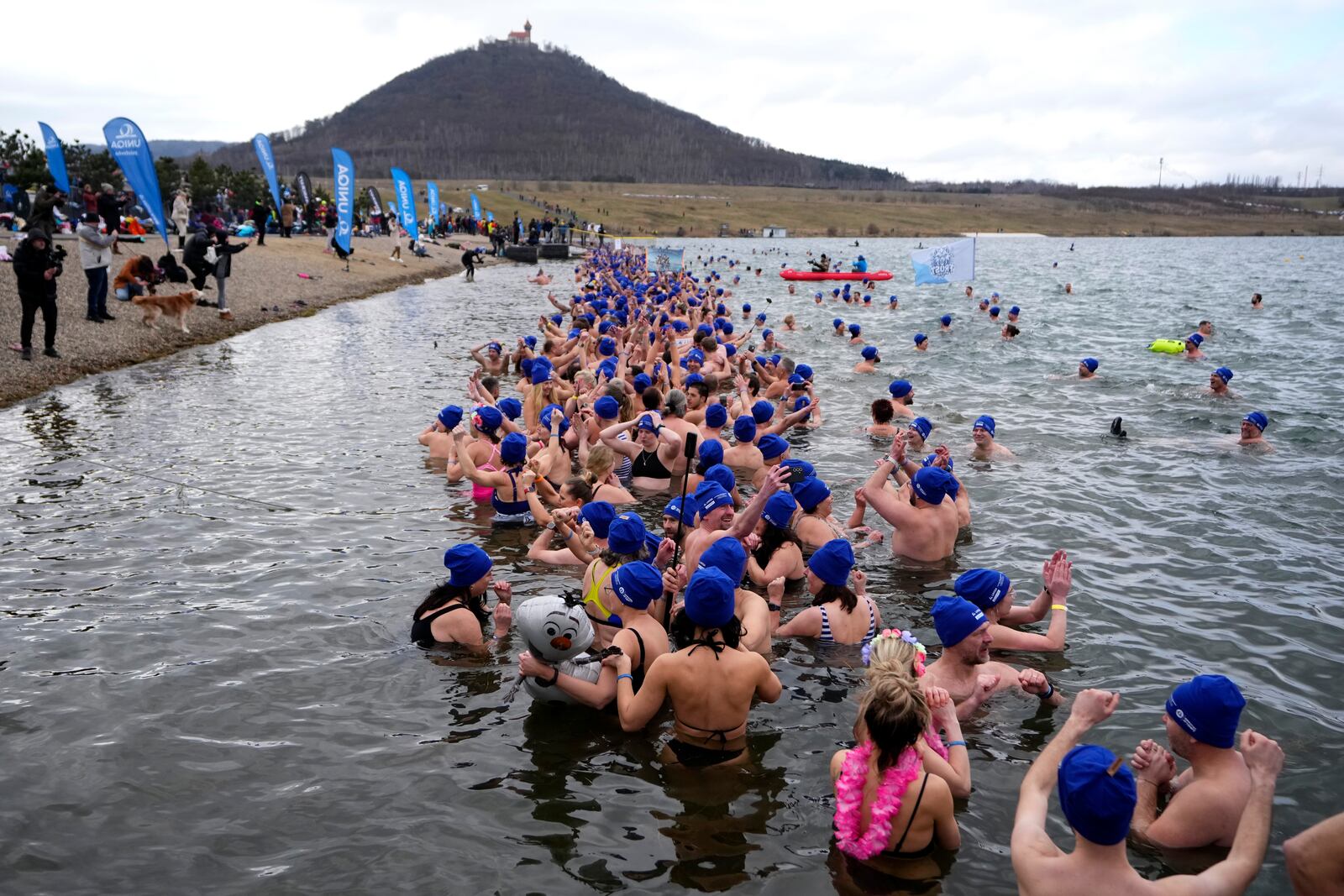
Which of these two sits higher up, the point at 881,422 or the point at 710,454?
the point at 710,454

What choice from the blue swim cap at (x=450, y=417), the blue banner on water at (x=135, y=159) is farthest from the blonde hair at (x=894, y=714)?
the blue banner on water at (x=135, y=159)

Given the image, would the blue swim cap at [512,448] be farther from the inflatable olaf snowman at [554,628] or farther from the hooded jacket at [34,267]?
the hooded jacket at [34,267]

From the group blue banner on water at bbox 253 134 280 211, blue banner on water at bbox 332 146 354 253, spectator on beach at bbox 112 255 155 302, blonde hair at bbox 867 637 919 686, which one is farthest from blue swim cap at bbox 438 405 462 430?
blue banner on water at bbox 253 134 280 211

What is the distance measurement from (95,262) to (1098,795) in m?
22.2

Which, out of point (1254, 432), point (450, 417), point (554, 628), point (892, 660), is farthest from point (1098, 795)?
point (1254, 432)

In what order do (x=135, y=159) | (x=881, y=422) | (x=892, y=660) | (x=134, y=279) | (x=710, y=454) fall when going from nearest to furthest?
(x=892, y=660), (x=710, y=454), (x=881, y=422), (x=135, y=159), (x=134, y=279)

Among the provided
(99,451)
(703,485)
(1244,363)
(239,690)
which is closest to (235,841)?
(239,690)

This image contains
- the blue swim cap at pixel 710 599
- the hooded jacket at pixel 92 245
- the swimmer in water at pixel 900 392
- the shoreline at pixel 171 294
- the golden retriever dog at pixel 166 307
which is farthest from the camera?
the golden retriever dog at pixel 166 307

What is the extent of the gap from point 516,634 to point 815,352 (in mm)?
19637

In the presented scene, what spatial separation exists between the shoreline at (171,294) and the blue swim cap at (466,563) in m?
11.9

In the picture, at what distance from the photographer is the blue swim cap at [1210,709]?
14.5 ft

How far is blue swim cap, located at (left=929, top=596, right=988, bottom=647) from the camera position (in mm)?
5562

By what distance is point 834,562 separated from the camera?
6652mm

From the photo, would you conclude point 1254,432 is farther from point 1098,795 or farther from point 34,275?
point 34,275
